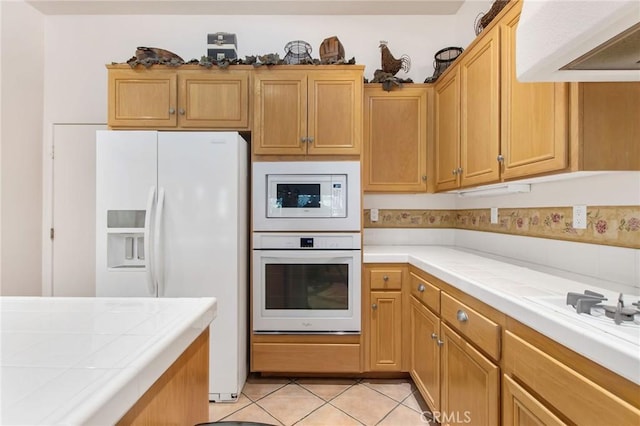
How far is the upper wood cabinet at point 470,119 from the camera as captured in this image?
169 cm

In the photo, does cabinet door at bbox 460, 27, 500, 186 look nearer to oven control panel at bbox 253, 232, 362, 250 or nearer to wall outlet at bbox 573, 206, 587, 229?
wall outlet at bbox 573, 206, 587, 229

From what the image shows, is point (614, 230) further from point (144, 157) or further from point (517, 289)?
point (144, 157)

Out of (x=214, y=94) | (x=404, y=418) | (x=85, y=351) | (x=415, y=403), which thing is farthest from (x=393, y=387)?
(x=214, y=94)

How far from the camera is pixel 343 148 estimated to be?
7.42 feet

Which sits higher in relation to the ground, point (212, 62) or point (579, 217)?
point (212, 62)

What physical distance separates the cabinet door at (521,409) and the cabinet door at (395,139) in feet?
5.51

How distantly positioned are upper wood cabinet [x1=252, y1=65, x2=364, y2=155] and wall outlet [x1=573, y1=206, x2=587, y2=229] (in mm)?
1271

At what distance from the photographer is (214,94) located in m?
2.28

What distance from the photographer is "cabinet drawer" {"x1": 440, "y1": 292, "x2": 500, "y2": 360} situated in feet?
3.87

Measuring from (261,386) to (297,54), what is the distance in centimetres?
237

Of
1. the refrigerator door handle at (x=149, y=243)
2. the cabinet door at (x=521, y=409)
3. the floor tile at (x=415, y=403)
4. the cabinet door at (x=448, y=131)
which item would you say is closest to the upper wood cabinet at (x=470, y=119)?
the cabinet door at (x=448, y=131)

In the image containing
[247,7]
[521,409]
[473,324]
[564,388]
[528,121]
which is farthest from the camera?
[247,7]

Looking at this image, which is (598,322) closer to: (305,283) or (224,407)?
(305,283)

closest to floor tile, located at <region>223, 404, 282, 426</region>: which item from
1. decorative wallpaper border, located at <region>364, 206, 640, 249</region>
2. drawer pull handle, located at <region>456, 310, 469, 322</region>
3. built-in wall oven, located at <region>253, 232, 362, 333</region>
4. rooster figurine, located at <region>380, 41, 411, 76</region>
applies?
built-in wall oven, located at <region>253, 232, 362, 333</region>
